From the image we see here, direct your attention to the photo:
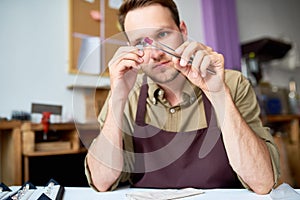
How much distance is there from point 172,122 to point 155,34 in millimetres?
242

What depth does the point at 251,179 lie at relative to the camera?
0.57 metres

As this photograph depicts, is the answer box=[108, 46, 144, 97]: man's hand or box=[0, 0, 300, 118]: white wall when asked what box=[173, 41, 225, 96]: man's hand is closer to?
box=[108, 46, 144, 97]: man's hand

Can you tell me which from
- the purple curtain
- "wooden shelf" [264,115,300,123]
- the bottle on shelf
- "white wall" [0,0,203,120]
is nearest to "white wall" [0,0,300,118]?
"white wall" [0,0,203,120]

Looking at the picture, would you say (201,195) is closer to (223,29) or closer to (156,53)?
(156,53)

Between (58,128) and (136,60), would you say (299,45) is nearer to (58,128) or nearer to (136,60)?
(58,128)

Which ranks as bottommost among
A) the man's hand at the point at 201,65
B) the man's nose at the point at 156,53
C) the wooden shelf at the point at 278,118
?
the wooden shelf at the point at 278,118

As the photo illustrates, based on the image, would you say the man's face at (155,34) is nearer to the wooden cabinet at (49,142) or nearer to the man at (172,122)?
the man at (172,122)

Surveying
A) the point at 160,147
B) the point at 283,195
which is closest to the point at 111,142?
the point at 160,147

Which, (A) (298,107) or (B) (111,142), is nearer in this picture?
(B) (111,142)

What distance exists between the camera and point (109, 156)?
2.15ft

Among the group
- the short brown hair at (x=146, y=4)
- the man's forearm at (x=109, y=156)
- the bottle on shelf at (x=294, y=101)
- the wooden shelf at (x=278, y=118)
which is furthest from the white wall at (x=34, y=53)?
the bottle on shelf at (x=294, y=101)

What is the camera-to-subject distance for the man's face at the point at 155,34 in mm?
503

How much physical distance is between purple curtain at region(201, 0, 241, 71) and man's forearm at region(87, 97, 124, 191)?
Answer: 1.48 m

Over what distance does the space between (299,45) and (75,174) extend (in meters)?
3.18
